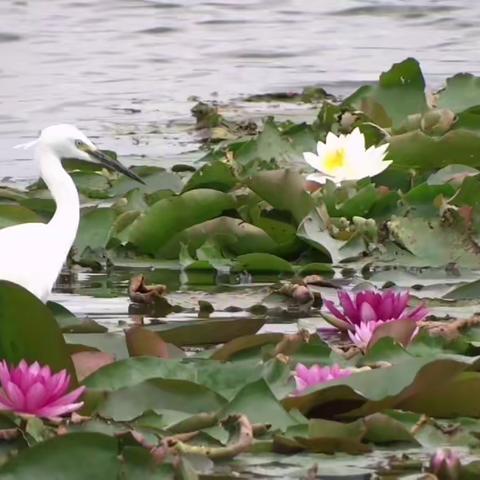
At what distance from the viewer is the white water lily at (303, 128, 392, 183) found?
6984 millimetres

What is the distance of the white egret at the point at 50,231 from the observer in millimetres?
6004

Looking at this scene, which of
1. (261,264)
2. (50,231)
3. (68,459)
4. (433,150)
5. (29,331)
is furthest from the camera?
(433,150)

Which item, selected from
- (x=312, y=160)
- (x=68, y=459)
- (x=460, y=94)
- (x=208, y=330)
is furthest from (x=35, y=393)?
(x=460, y=94)

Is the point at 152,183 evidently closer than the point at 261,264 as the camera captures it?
No

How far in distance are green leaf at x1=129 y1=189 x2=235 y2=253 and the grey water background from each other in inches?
83.9

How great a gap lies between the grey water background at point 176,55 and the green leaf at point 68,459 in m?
5.06

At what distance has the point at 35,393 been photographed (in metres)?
4.08

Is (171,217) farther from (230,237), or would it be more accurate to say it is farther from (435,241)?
(435,241)

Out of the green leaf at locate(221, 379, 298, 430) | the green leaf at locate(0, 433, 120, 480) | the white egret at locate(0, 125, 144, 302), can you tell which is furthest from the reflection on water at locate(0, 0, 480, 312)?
the green leaf at locate(0, 433, 120, 480)

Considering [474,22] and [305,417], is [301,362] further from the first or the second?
[474,22]

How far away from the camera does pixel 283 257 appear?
22.0 ft

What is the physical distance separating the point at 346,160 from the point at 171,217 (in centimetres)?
80

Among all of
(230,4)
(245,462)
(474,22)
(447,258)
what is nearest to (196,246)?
(447,258)

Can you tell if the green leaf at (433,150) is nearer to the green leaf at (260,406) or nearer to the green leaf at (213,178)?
the green leaf at (213,178)
